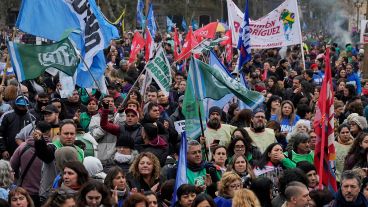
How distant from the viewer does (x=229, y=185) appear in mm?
9242

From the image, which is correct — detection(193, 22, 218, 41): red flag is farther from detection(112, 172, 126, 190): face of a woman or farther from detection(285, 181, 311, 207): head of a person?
detection(285, 181, 311, 207): head of a person

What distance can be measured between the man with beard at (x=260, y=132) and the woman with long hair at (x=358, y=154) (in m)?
1.11

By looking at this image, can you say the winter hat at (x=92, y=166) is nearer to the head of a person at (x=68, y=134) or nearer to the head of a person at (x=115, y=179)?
the head of a person at (x=68, y=134)

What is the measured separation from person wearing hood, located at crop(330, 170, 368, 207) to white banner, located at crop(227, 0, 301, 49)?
1160cm

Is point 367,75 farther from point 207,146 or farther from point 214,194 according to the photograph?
point 214,194

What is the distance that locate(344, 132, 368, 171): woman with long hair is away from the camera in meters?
11.1

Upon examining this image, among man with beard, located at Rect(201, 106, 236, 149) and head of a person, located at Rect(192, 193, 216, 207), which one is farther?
man with beard, located at Rect(201, 106, 236, 149)

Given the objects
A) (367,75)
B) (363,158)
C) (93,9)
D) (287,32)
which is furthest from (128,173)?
(367,75)

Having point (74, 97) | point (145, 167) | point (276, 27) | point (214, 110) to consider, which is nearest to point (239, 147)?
point (145, 167)

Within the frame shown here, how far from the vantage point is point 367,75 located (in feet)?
77.2

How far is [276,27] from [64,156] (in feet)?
38.5

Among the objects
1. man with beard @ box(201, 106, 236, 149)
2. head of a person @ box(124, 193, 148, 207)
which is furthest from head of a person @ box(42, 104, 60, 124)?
head of a person @ box(124, 193, 148, 207)

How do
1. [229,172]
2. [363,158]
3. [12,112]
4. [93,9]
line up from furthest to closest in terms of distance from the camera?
[93,9], [12,112], [363,158], [229,172]

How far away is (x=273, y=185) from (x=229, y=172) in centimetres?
94
